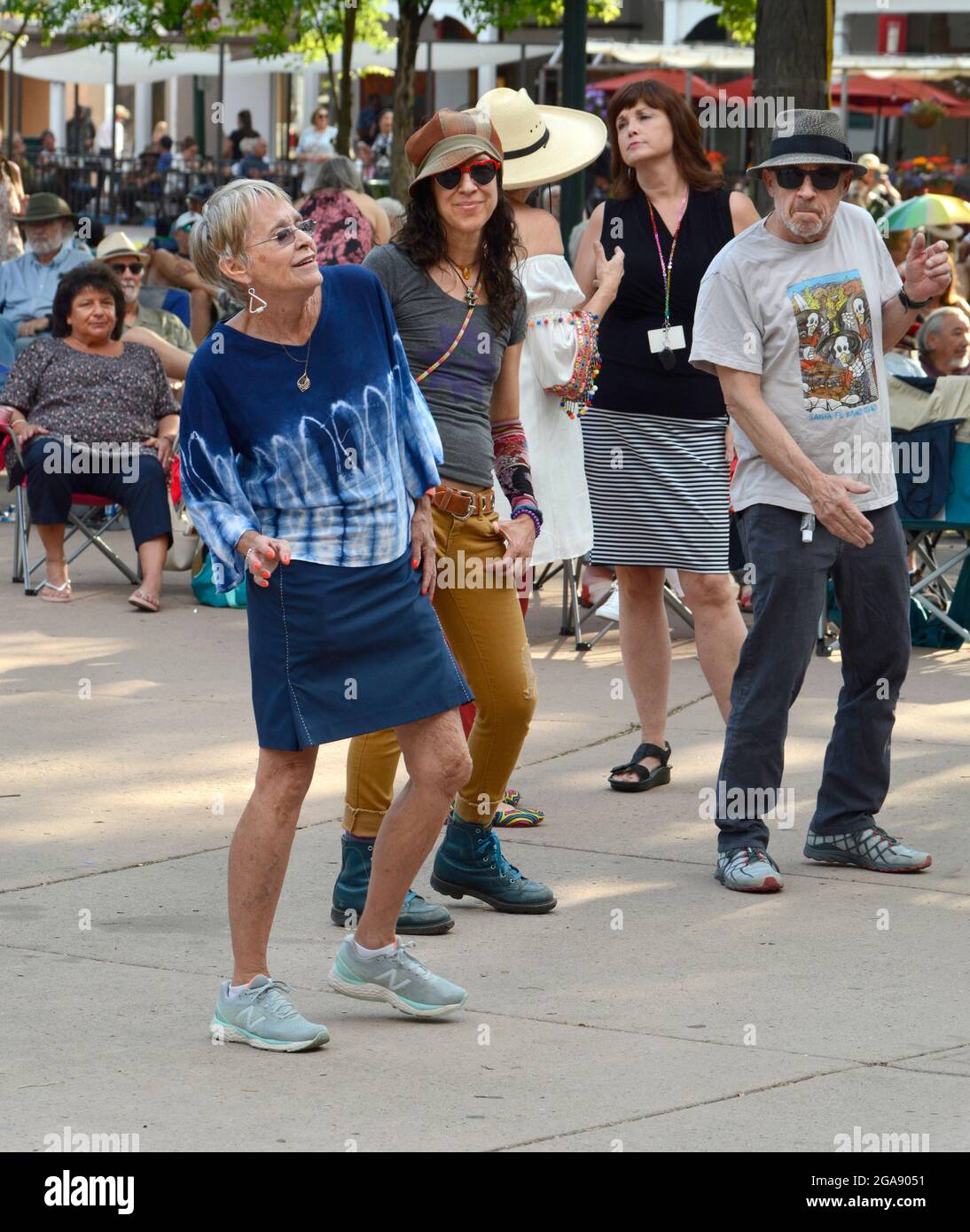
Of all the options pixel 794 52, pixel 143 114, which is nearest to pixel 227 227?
pixel 794 52

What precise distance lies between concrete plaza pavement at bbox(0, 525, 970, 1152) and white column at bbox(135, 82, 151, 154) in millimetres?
42198

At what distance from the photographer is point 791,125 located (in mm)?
5461

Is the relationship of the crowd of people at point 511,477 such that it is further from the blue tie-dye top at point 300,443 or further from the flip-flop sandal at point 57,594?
the flip-flop sandal at point 57,594

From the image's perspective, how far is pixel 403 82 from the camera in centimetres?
1909

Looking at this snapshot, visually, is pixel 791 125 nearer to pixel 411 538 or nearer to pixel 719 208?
pixel 719 208

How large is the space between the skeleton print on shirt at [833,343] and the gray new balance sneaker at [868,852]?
1210 mm

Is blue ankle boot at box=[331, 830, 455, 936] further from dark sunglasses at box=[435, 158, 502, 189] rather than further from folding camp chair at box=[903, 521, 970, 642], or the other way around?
folding camp chair at box=[903, 521, 970, 642]

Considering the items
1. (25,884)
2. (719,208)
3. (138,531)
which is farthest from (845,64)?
(25,884)

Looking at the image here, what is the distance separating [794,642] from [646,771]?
1279 mm

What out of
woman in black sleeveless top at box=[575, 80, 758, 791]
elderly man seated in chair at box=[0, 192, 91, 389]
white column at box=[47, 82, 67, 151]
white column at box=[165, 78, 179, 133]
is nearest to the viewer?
woman in black sleeveless top at box=[575, 80, 758, 791]

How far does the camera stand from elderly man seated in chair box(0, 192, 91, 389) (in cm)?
1312

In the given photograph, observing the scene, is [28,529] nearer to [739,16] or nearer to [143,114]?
[739,16]

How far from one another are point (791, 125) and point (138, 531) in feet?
18.0

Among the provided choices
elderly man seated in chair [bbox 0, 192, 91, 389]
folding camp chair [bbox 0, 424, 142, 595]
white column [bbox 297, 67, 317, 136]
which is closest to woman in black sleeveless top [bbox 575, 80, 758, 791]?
folding camp chair [bbox 0, 424, 142, 595]
